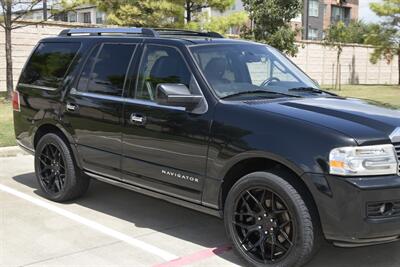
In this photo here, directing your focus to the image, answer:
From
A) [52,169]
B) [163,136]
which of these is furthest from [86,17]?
[163,136]

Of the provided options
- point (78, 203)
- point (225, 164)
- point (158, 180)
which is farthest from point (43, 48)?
point (225, 164)

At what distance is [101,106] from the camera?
213 inches

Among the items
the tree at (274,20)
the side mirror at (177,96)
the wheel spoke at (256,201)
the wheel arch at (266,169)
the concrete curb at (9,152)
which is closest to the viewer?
the wheel arch at (266,169)

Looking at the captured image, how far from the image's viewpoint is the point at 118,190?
6762 mm

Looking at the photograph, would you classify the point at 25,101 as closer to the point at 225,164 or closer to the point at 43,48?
the point at 43,48

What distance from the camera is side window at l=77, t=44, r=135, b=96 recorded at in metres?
5.33

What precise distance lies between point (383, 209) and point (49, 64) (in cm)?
416

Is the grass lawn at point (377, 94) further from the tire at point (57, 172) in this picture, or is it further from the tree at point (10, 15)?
the tire at point (57, 172)

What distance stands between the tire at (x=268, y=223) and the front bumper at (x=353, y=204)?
173mm

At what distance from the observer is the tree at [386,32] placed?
34009mm

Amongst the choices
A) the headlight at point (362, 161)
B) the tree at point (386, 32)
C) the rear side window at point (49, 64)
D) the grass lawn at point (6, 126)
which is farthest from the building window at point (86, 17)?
the headlight at point (362, 161)

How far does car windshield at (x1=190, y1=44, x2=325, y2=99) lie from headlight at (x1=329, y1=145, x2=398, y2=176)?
1.16 m

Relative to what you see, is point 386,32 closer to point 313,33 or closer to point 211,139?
point 313,33

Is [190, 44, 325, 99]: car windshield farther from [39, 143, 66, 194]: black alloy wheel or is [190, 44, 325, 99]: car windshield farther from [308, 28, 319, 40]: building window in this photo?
[308, 28, 319, 40]: building window
